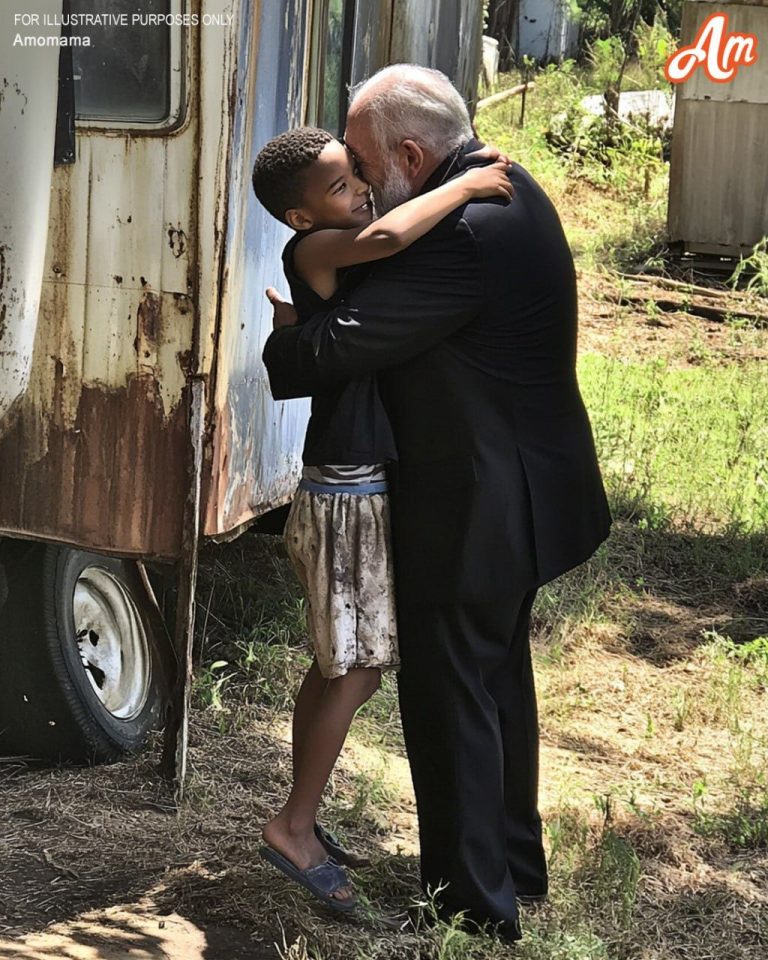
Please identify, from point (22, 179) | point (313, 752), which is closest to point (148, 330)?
point (22, 179)

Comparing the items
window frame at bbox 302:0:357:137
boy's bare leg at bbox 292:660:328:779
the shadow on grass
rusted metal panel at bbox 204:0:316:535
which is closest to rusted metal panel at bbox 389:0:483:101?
window frame at bbox 302:0:357:137

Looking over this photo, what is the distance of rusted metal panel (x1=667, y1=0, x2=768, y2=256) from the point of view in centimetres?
1141

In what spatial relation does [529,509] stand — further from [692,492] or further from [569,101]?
[569,101]

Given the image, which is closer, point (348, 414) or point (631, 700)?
point (348, 414)

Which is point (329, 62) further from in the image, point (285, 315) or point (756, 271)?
point (756, 271)

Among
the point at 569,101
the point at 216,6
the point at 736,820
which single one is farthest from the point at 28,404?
the point at 569,101

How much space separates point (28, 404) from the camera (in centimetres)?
371

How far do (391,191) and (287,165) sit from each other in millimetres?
231

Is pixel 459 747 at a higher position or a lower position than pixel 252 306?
lower

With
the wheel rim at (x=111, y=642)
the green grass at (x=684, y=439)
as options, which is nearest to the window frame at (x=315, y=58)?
the wheel rim at (x=111, y=642)

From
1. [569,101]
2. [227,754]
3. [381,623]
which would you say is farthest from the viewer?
[569,101]

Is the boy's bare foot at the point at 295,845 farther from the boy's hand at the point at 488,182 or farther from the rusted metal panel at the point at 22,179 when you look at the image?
the boy's hand at the point at 488,182

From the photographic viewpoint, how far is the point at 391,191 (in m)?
2.91

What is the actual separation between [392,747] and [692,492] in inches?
112
